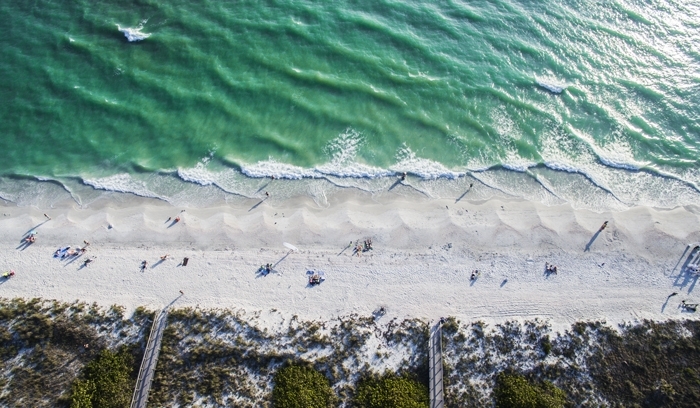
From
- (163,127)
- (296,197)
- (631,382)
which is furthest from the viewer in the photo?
(163,127)

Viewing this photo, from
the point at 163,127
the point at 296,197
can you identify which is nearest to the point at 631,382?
the point at 296,197

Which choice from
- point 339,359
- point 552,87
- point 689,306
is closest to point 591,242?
point 689,306

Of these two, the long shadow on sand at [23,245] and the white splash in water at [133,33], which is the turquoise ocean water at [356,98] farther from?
the long shadow on sand at [23,245]

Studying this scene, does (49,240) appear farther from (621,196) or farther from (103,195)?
(621,196)

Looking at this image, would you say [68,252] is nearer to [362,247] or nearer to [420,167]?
[362,247]

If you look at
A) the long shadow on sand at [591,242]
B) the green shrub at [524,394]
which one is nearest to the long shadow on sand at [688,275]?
the long shadow on sand at [591,242]

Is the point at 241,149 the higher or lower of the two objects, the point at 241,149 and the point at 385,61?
the lower

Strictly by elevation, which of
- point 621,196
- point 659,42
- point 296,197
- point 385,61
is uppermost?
point 659,42

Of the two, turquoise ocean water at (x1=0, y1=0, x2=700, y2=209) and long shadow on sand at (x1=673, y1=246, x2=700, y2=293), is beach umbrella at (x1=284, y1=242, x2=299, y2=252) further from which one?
long shadow on sand at (x1=673, y1=246, x2=700, y2=293)
